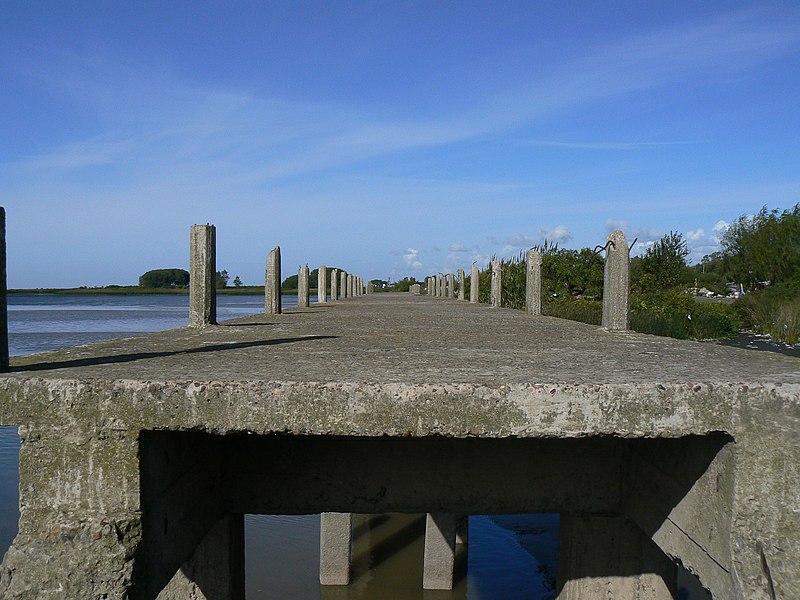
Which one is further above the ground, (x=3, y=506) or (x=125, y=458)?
(x=125, y=458)

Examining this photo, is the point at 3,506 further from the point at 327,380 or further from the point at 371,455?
the point at 327,380

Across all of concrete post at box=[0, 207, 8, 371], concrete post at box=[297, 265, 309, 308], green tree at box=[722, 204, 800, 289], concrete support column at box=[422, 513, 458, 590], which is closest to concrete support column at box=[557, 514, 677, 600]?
concrete post at box=[0, 207, 8, 371]

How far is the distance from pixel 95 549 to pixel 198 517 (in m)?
1.05

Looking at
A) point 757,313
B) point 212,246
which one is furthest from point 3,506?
point 757,313

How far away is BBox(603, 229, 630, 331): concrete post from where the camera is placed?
7035mm

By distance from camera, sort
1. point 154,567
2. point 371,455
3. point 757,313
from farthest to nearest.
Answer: point 757,313 < point 371,455 < point 154,567

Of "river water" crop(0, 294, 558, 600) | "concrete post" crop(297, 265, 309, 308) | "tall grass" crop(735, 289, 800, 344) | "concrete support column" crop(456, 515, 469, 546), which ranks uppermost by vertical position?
"concrete post" crop(297, 265, 309, 308)

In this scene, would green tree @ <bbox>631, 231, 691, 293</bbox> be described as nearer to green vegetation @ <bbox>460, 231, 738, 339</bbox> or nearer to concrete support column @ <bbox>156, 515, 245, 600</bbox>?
green vegetation @ <bbox>460, 231, 738, 339</bbox>

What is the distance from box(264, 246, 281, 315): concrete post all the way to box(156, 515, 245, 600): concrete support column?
6777 mm

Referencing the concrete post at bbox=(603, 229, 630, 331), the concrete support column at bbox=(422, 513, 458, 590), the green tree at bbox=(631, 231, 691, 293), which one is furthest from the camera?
the green tree at bbox=(631, 231, 691, 293)

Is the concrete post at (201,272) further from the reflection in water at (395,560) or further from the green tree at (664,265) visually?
the green tree at (664,265)

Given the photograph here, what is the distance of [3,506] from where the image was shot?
13930 mm

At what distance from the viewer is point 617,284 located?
7.23m

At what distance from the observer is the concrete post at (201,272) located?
7727mm
